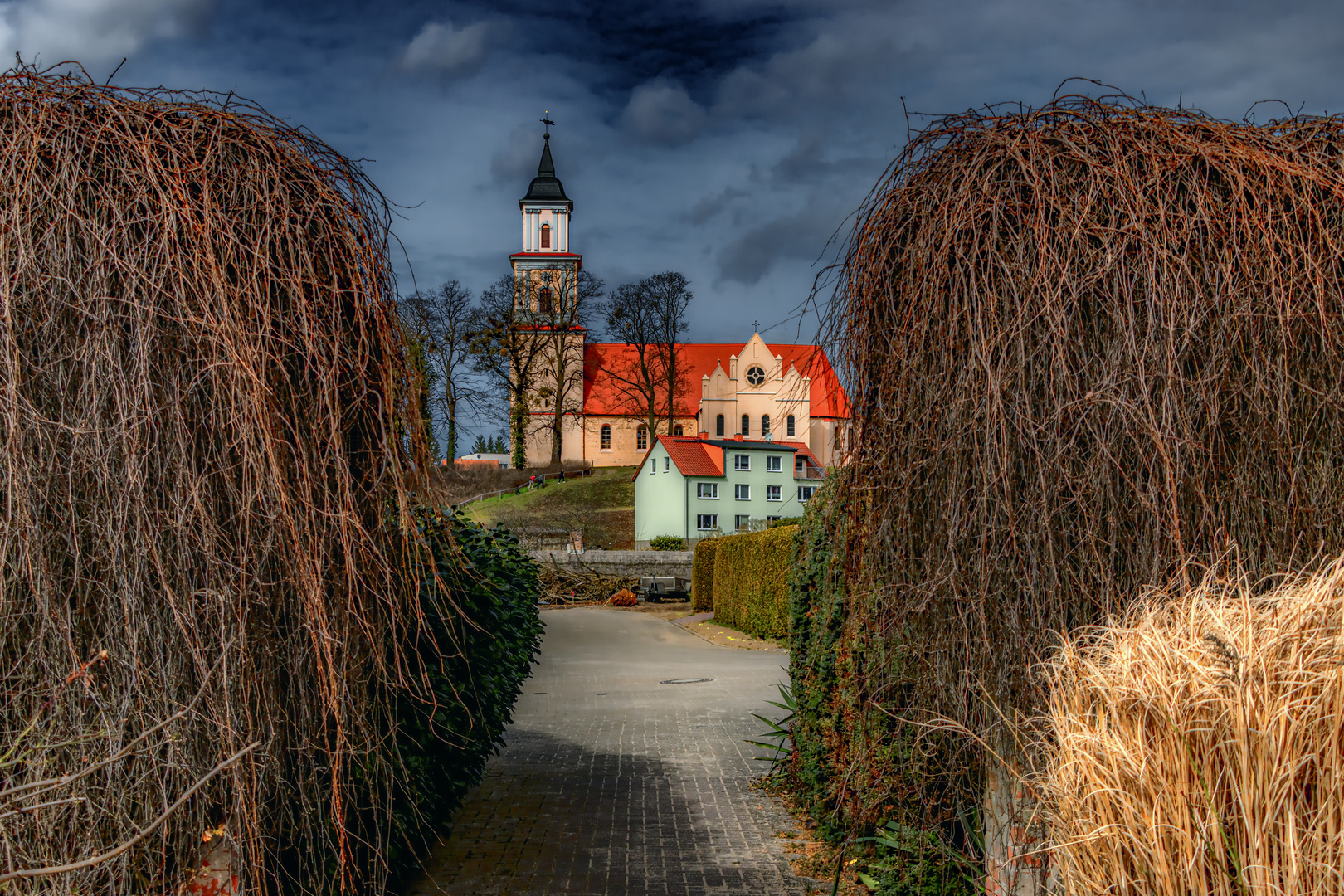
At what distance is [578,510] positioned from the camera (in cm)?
4766

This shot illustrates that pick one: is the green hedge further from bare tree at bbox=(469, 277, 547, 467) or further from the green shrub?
bare tree at bbox=(469, 277, 547, 467)

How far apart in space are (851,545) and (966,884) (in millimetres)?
1527

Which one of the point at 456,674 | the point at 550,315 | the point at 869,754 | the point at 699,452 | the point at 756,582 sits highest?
the point at 550,315

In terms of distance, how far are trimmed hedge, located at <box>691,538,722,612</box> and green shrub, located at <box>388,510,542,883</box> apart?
19.0m

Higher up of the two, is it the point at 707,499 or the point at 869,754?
the point at 707,499

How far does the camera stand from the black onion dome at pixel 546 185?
2574 inches

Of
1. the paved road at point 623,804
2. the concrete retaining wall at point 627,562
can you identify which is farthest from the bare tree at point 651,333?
the paved road at point 623,804

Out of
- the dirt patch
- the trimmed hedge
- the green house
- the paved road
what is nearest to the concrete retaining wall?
the trimmed hedge

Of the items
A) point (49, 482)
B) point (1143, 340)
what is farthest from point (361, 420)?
point (1143, 340)

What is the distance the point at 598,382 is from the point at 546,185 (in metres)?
15.5

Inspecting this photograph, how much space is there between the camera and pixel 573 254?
65000 mm

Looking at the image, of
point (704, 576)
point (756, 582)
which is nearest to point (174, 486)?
point (756, 582)

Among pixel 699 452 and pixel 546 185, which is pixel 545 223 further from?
pixel 699 452

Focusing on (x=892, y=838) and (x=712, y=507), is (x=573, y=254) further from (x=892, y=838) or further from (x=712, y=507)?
(x=892, y=838)
